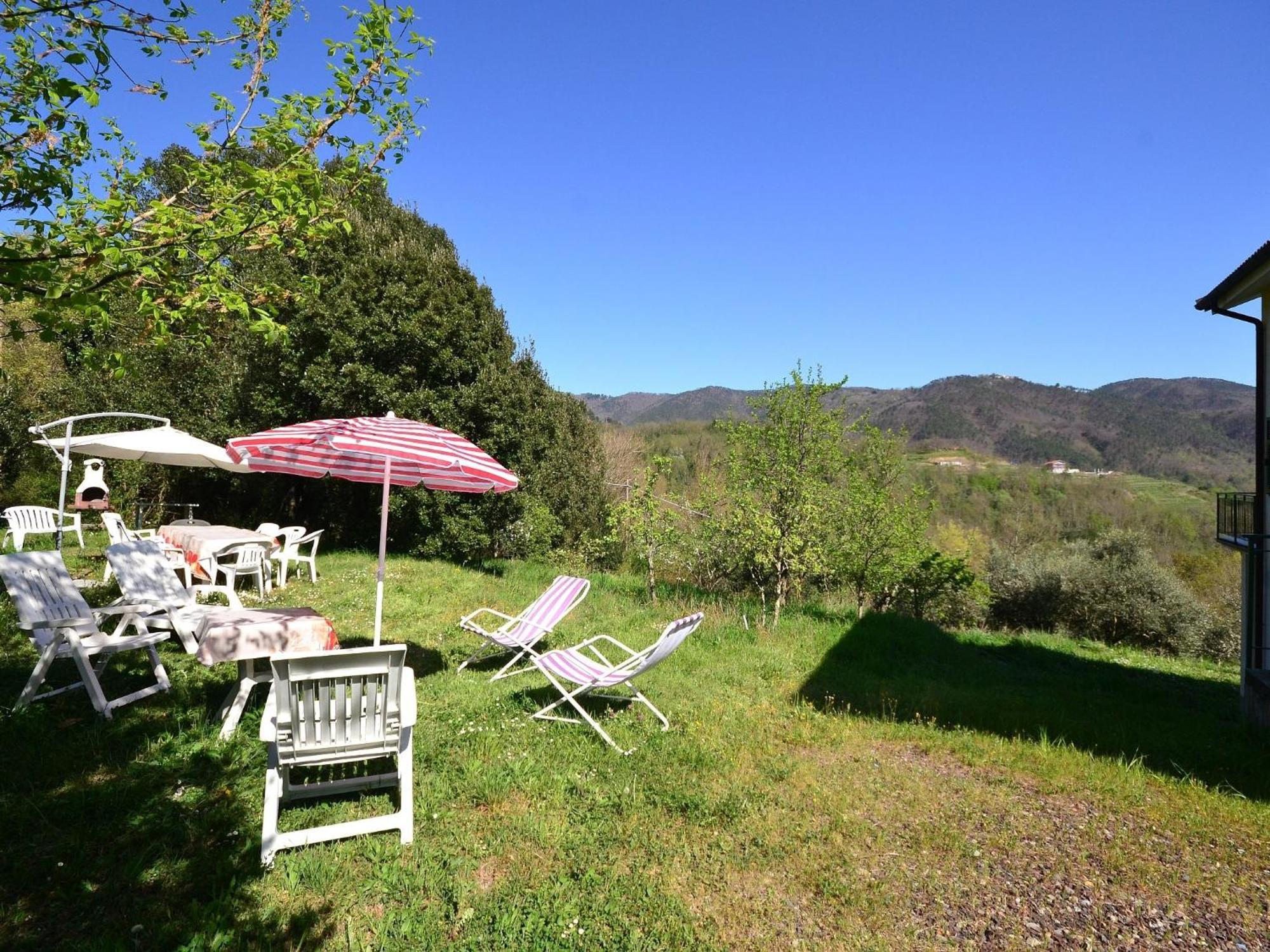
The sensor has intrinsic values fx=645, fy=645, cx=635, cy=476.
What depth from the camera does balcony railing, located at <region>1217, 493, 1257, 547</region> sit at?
8.45m

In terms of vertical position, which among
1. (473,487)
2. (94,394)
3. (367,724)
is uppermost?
(94,394)

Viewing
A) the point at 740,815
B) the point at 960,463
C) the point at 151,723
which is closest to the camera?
the point at 740,815

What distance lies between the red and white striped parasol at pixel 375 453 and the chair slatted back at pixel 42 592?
1566 mm

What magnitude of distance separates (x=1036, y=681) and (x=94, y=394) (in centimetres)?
1969

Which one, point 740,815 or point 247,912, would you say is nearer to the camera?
point 247,912

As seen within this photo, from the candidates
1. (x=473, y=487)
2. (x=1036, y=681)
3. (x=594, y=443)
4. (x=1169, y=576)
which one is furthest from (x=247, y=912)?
(x=1169, y=576)

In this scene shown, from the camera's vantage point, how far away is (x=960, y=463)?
72.7 meters

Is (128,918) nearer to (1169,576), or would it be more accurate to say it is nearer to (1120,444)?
(1169,576)

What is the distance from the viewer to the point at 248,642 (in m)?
4.33

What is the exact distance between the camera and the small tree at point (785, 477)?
385 inches

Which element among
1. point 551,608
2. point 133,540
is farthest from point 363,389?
point 551,608

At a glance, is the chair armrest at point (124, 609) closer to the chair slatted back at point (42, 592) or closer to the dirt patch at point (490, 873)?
the chair slatted back at point (42, 592)

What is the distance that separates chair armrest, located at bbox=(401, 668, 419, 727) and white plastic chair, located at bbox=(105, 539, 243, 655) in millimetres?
2600

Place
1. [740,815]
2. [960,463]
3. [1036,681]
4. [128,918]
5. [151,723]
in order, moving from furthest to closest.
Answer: [960,463] < [1036,681] < [151,723] < [740,815] < [128,918]
